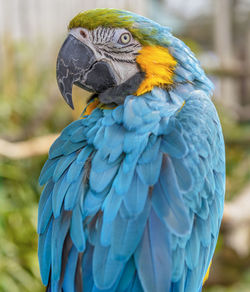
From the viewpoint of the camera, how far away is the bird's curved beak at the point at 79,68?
3.48ft

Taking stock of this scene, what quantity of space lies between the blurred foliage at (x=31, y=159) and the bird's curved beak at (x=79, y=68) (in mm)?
1832

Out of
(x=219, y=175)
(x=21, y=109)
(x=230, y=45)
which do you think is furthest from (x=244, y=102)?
(x=219, y=175)

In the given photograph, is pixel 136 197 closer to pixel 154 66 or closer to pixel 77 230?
pixel 77 230

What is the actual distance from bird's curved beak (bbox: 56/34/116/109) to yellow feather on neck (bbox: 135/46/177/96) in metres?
0.09

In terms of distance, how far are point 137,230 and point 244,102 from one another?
187 inches

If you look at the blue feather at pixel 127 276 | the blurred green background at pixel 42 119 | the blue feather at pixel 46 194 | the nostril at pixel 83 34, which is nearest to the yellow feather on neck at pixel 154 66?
the nostril at pixel 83 34

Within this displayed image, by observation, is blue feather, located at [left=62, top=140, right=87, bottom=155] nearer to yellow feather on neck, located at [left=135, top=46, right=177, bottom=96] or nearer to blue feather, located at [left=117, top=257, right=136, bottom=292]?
yellow feather on neck, located at [left=135, top=46, right=177, bottom=96]

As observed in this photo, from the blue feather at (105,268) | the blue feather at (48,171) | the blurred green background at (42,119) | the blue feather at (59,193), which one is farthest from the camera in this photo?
the blurred green background at (42,119)

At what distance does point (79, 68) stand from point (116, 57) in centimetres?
11

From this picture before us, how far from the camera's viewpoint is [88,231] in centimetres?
95

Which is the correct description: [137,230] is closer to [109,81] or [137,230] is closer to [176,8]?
[109,81]

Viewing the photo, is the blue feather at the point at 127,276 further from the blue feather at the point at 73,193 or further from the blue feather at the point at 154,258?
the blue feather at the point at 73,193

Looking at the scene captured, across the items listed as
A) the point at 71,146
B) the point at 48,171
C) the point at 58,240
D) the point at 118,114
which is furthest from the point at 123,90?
the point at 58,240

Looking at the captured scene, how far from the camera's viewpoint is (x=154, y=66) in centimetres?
108
